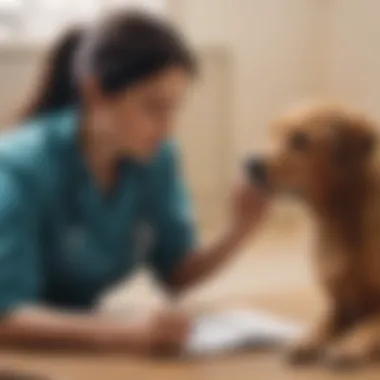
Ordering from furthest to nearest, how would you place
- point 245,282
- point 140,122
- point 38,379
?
point 245,282 → point 140,122 → point 38,379

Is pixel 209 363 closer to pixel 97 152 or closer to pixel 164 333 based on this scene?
pixel 164 333

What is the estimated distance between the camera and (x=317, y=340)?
3.53ft

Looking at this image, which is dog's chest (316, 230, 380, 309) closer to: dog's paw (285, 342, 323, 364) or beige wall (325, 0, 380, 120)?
dog's paw (285, 342, 323, 364)

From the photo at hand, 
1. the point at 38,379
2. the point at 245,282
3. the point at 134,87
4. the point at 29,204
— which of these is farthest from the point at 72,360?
the point at 245,282

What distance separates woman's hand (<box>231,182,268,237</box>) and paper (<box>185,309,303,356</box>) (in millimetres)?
196

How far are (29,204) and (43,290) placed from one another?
15 cm

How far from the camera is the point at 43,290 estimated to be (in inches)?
52.1

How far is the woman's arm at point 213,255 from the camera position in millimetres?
1373

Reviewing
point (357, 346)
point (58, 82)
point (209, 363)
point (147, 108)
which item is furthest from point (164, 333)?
point (58, 82)

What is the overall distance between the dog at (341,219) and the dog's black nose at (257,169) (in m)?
0.03

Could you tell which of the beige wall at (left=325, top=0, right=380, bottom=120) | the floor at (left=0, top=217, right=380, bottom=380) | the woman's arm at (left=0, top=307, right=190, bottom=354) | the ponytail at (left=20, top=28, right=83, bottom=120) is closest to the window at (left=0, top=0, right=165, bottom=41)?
the beige wall at (left=325, top=0, right=380, bottom=120)

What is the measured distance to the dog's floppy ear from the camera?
110cm

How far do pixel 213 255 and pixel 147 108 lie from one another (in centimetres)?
29

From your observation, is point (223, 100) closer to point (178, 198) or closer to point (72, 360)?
point (178, 198)
